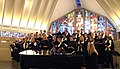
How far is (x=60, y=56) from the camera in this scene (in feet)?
27.5

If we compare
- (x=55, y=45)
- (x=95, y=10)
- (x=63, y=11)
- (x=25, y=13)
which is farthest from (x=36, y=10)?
(x=55, y=45)

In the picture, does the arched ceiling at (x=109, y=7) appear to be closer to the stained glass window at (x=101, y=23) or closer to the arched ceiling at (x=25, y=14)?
the stained glass window at (x=101, y=23)

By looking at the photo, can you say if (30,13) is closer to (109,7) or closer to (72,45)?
(109,7)

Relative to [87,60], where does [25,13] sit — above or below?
above

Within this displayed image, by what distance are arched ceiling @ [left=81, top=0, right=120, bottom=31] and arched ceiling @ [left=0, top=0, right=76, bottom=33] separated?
197 cm

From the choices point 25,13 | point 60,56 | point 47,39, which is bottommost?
point 60,56

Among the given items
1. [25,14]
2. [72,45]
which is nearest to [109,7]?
[25,14]

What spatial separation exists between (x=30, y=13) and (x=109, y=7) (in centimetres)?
677

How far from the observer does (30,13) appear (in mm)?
19672

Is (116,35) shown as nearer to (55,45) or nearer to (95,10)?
(95,10)

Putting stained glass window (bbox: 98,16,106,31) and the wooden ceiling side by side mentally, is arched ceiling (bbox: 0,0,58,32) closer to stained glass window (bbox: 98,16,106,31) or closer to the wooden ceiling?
the wooden ceiling

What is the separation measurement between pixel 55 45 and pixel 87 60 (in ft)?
4.79

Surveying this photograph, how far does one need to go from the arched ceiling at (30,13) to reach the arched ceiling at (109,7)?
1.97m

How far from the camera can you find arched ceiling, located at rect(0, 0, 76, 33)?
17.3 meters
